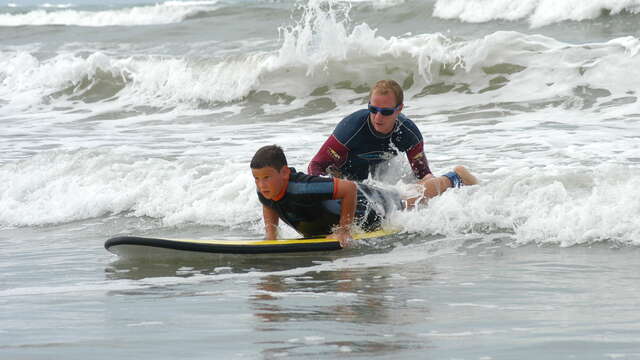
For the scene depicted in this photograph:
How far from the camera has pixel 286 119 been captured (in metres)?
14.5

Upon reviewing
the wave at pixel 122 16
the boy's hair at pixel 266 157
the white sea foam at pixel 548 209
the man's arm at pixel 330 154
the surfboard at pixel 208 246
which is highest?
the wave at pixel 122 16

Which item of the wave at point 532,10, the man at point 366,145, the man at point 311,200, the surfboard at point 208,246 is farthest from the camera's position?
the wave at point 532,10

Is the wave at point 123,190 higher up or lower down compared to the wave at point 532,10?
lower down

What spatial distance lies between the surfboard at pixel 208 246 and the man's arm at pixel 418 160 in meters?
1.27

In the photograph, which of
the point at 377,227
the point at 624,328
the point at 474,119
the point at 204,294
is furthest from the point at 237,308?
the point at 474,119

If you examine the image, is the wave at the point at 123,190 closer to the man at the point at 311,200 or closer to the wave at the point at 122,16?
the man at the point at 311,200

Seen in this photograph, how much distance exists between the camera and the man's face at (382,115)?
6980 millimetres

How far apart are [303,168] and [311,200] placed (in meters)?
3.36

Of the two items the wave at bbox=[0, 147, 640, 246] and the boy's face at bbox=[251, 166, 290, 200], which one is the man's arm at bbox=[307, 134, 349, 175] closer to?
the wave at bbox=[0, 147, 640, 246]

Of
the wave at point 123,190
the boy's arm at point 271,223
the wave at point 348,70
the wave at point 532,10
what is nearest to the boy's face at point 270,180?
the boy's arm at point 271,223

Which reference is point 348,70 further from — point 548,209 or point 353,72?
point 548,209

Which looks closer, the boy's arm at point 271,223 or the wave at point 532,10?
the boy's arm at point 271,223

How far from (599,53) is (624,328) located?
11.4 m

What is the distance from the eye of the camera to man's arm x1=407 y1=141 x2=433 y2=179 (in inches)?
293
